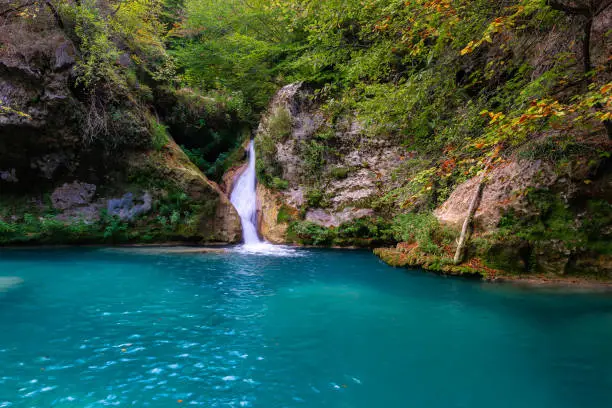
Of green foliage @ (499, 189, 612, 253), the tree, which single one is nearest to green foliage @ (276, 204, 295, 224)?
green foliage @ (499, 189, 612, 253)

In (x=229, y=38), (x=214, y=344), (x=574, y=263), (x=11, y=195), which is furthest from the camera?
(x=229, y=38)

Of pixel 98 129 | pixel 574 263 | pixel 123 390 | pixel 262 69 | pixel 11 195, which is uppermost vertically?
pixel 262 69

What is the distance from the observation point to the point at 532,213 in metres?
8.68

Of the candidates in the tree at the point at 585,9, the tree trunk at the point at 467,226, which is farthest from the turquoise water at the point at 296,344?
the tree at the point at 585,9

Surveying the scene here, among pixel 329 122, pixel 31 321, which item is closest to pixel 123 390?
pixel 31 321

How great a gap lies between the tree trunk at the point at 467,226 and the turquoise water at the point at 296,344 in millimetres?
1149

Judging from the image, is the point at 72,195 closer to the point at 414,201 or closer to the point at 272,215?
the point at 272,215

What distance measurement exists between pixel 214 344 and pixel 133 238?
11.0 meters

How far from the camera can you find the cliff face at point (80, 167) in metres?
12.7

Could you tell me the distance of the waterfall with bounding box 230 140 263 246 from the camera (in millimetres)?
15805

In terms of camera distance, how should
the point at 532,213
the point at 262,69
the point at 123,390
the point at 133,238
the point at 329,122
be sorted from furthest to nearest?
the point at 262,69 < the point at 329,122 < the point at 133,238 < the point at 532,213 < the point at 123,390

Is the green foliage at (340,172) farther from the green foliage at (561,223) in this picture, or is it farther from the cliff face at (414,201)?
the green foliage at (561,223)

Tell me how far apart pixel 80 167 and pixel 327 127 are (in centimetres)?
1035

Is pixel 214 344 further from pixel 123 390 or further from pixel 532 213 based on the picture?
pixel 532 213
